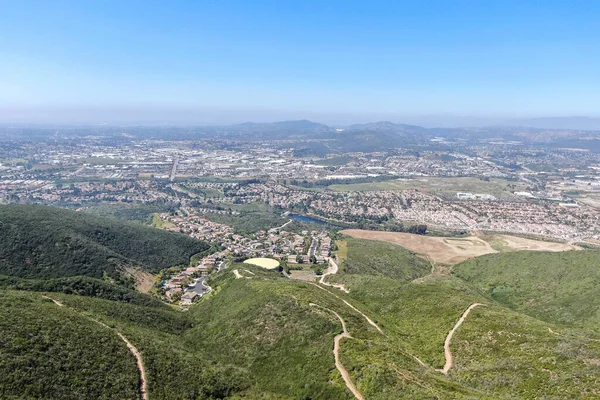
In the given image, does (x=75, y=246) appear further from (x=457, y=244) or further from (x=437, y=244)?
(x=457, y=244)

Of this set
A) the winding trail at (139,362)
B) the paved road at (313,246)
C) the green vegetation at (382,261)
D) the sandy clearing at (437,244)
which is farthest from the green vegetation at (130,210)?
the winding trail at (139,362)

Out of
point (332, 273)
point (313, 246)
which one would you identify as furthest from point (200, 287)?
point (313, 246)

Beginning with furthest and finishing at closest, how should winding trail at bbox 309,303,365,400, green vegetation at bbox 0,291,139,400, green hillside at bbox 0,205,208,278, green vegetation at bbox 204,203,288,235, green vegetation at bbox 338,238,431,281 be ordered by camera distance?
green vegetation at bbox 204,203,288,235 < green vegetation at bbox 338,238,431,281 < green hillside at bbox 0,205,208,278 < winding trail at bbox 309,303,365,400 < green vegetation at bbox 0,291,139,400

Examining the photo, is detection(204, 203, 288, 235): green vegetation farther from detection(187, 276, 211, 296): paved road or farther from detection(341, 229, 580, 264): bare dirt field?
detection(187, 276, 211, 296): paved road

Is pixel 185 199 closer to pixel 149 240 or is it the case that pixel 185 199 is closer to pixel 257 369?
pixel 149 240

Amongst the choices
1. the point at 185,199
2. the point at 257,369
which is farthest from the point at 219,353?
the point at 185,199

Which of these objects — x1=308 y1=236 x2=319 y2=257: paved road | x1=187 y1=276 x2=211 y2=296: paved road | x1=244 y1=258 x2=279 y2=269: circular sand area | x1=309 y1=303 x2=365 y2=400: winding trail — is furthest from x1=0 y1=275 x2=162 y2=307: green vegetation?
x1=308 y1=236 x2=319 y2=257: paved road

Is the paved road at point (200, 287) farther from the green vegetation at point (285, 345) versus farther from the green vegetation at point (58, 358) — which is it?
the green vegetation at point (58, 358)
